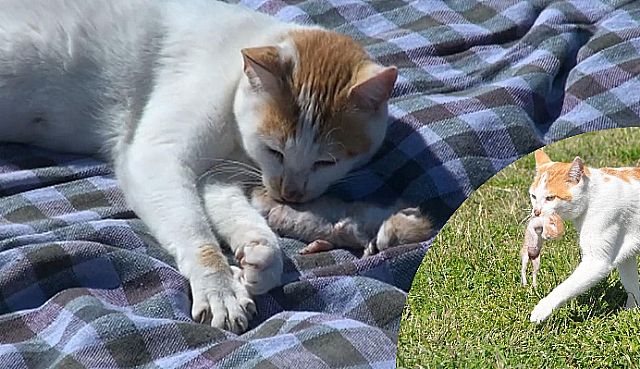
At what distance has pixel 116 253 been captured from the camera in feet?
5.47

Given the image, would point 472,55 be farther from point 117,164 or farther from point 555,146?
point 555,146

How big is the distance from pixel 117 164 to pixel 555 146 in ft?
4.00

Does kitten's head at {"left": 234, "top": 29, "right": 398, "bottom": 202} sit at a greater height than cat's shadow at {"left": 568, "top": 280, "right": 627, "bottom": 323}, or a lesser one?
lesser

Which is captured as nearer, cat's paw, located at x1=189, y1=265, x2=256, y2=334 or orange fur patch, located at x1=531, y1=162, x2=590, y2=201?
orange fur patch, located at x1=531, y1=162, x2=590, y2=201

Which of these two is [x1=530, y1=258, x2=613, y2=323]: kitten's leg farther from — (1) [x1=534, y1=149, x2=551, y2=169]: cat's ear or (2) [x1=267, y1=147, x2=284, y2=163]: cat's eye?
(2) [x1=267, y1=147, x2=284, y2=163]: cat's eye

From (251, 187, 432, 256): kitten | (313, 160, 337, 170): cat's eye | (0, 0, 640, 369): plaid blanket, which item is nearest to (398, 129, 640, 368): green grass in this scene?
(0, 0, 640, 369): plaid blanket

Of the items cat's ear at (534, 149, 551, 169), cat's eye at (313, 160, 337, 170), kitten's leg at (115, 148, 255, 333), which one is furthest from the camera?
cat's eye at (313, 160, 337, 170)

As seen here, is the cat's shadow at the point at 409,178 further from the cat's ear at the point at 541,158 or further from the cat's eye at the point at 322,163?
the cat's ear at the point at 541,158

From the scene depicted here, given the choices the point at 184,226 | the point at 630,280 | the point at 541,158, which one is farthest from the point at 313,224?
the point at 630,280

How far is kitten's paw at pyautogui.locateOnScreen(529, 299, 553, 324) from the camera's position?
3.01 feet

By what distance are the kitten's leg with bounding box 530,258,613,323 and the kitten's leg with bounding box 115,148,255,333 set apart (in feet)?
2.31

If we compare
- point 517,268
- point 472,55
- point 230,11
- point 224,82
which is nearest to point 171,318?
point 224,82

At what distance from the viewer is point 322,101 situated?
1809 mm

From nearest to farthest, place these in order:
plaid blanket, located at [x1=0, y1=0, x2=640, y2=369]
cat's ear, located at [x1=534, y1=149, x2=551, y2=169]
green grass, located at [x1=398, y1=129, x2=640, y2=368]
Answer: green grass, located at [x1=398, y1=129, x2=640, y2=368]
cat's ear, located at [x1=534, y1=149, x2=551, y2=169]
plaid blanket, located at [x1=0, y1=0, x2=640, y2=369]
